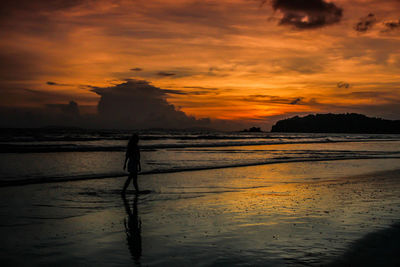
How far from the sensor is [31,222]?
27.7 ft

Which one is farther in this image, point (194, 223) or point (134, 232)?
point (194, 223)

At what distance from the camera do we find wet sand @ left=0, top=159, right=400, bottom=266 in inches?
238

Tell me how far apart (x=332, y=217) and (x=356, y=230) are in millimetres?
1133

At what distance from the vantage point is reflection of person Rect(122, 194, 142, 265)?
20.5 ft

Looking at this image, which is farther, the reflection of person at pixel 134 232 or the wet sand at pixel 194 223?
the reflection of person at pixel 134 232

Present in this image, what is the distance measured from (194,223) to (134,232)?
146cm

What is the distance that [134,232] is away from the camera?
24.9ft

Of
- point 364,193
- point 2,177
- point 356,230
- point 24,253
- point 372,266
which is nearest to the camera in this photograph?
point 372,266

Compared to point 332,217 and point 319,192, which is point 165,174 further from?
point 332,217

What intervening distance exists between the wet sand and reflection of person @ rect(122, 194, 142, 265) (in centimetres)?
2

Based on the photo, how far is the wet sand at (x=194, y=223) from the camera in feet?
19.8

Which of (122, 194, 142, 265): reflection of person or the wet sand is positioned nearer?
the wet sand

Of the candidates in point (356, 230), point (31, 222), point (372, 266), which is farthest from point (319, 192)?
point (31, 222)

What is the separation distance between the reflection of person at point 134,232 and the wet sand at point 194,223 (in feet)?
0.07
